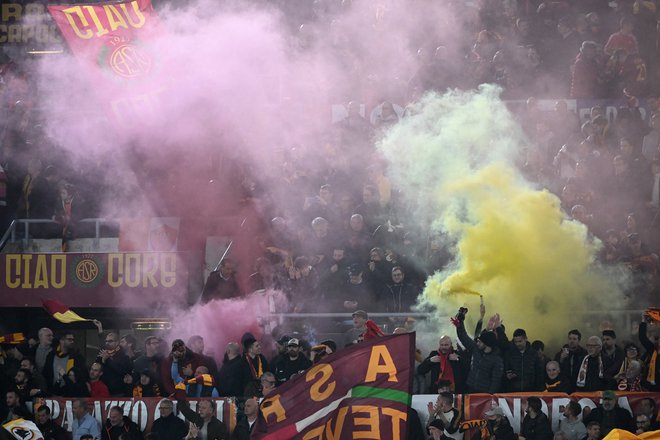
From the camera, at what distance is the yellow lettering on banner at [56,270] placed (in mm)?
14625

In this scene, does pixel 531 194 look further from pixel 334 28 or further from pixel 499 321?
pixel 334 28

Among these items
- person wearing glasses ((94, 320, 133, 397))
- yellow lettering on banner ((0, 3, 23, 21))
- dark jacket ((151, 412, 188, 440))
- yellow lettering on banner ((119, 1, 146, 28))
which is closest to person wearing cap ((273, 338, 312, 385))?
dark jacket ((151, 412, 188, 440))

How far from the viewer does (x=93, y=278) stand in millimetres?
14586

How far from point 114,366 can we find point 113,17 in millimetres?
4433

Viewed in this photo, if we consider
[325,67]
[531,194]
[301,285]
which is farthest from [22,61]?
[531,194]

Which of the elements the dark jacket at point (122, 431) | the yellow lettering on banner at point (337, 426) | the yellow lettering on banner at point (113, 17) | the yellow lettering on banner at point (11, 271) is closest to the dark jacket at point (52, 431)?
the dark jacket at point (122, 431)

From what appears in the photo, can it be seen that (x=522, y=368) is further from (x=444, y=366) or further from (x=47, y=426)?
(x=47, y=426)

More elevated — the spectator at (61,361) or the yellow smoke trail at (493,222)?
the yellow smoke trail at (493,222)

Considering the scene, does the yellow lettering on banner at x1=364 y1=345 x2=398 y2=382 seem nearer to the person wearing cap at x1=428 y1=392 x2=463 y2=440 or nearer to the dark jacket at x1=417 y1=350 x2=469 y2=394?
the person wearing cap at x1=428 y1=392 x2=463 y2=440

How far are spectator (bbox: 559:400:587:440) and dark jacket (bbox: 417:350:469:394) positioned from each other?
39.6 inches

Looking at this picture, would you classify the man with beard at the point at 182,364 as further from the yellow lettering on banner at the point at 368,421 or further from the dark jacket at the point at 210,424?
the yellow lettering on banner at the point at 368,421

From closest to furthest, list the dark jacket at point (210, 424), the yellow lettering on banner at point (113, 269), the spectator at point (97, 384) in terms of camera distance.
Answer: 1. the dark jacket at point (210, 424)
2. the spectator at point (97, 384)
3. the yellow lettering on banner at point (113, 269)

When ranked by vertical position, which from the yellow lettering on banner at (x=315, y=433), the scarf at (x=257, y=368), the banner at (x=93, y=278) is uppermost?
the banner at (x=93, y=278)

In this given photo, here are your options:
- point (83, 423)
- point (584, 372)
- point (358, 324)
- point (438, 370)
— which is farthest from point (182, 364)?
point (584, 372)
